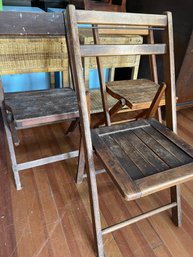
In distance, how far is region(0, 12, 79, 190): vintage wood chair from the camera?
1.05m

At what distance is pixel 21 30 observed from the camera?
111 centimetres

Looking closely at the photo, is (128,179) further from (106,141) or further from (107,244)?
(107,244)

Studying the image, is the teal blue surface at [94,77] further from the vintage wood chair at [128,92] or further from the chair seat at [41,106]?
the chair seat at [41,106]

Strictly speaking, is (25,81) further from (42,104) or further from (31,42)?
(42,104)

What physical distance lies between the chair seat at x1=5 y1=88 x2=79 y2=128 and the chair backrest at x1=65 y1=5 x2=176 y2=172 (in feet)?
0.98

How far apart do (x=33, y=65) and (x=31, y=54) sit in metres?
0.07

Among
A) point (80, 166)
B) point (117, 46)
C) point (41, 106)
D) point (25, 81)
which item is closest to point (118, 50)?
point (117, 46)

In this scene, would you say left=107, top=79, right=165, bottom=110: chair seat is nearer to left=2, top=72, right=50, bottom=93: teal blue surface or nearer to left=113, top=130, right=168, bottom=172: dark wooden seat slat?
left=113, top=130, right=168, bottom=172: dark wooden seat slat

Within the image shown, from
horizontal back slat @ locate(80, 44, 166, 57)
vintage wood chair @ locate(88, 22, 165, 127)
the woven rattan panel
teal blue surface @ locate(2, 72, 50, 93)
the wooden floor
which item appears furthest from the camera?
teal blue surface @ locate(2, 72, 50, 93)

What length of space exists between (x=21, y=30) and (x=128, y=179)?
0.94m

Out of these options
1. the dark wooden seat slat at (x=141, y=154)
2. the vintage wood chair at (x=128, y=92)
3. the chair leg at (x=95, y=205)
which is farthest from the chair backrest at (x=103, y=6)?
the chair leg at (x=95, y=205)

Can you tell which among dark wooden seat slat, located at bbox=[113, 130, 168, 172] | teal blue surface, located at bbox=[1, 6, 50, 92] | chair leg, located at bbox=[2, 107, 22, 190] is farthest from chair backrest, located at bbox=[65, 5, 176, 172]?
teal blue surface, located at bbox=[1, 6, 50, 92]

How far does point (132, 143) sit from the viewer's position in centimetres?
87

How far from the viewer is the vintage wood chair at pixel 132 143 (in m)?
0.69
